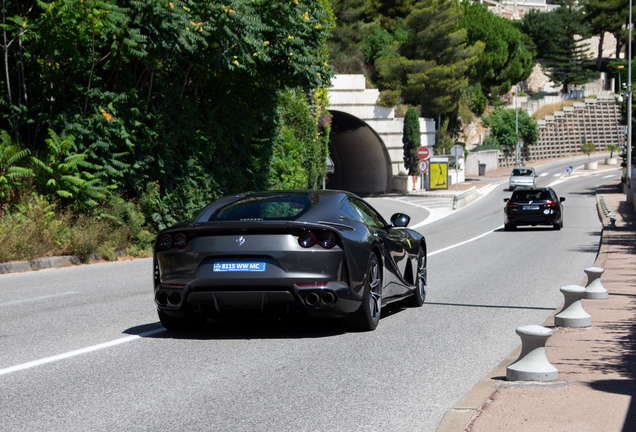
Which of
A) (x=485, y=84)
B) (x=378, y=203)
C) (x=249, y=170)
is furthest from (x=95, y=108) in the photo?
(x=485, y=84)

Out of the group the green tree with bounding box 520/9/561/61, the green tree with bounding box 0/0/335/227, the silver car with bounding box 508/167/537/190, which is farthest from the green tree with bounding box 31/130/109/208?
the green tree with bounding box 520/9/561/61

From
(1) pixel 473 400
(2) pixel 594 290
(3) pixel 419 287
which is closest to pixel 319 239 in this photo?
(1) pixel 473 400

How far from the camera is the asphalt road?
15.8ft

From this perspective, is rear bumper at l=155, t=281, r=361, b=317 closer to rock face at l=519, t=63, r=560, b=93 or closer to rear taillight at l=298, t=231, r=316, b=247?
rear taillight at l=298, t=231, r=316, b=247

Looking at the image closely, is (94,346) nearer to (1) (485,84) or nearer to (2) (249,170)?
(2) (249,170)

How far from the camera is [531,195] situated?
27.3 metres

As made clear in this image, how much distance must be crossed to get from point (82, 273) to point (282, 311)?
882cm

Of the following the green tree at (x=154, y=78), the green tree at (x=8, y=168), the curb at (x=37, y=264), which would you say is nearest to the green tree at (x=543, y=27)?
the green tree at (x=154, y=78)

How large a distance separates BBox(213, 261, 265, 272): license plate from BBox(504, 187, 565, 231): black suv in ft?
69.5

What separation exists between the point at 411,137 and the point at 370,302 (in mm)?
50402

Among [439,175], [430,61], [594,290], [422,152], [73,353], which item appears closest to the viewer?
[73,353]

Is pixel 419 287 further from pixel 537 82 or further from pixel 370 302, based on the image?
pixel 537 82

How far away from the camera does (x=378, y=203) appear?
4569 centimetres

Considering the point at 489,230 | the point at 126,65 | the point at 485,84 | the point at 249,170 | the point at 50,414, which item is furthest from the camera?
the point at 485,84
